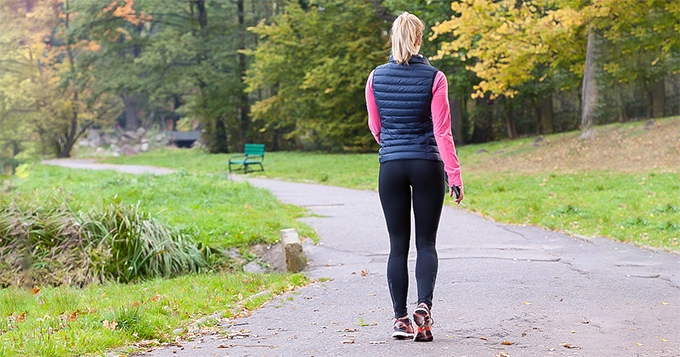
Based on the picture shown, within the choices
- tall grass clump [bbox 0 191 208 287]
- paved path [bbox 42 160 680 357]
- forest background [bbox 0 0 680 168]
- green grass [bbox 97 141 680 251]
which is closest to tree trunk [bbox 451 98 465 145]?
forest background [bbox 0 0 680 168]

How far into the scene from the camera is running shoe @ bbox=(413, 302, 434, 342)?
524cm

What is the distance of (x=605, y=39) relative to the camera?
78.2 ft

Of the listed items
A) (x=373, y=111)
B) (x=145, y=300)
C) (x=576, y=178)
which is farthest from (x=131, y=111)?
(x=373, y=111)

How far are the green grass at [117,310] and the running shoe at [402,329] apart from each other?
60.6 inches

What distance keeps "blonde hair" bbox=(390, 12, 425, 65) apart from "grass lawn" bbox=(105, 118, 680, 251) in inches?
222

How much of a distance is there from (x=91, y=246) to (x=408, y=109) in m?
5.70

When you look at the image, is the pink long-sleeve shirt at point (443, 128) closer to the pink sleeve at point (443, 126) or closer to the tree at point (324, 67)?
the pink sleeve at point (443, 126)

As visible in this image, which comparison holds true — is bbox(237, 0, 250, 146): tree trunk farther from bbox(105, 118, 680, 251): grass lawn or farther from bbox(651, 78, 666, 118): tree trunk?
bbox(651, 78, 666, 118): tree trunk

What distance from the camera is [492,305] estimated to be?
6520mm

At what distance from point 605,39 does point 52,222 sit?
1846cm

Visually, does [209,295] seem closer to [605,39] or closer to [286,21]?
[605,39]

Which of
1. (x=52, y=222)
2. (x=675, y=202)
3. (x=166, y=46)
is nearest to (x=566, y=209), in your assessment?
(x=675, y=202)

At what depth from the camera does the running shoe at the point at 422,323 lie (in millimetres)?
5242

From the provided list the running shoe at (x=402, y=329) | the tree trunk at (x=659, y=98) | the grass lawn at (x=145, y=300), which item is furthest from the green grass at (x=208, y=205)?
the tree trunk at (x=659, y=98)
